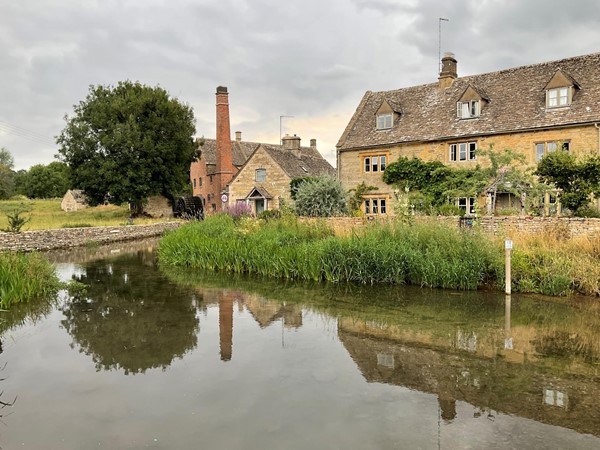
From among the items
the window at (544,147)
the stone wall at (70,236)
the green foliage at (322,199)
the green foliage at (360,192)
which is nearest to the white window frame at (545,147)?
the window at (544,147)

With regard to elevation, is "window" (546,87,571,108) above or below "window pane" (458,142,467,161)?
above

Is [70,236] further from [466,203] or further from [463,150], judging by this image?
[463,150]

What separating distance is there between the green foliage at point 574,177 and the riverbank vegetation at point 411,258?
3972 mm

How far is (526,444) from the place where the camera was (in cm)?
527

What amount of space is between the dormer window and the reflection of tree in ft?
65.4

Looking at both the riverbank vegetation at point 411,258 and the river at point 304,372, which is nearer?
the river at point 304,372

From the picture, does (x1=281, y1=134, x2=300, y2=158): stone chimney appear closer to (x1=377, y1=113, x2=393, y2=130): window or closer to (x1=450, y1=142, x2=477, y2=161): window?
(x1=377, y1=113, x2=393, y2=130): window

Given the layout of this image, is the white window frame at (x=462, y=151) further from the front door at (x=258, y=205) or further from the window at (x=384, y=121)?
the front door at (x=258, y=205)

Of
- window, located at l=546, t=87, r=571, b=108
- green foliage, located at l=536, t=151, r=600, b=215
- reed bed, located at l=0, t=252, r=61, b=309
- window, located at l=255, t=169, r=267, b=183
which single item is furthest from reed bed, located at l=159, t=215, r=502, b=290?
window, located at l=255, t=169, r=267, b=183

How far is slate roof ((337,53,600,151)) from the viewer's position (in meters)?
25.0

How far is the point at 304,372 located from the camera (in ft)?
25.1

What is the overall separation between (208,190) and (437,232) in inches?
1609

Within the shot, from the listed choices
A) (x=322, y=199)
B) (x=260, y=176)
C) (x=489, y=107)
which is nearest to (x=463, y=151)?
(x=489, y=107)

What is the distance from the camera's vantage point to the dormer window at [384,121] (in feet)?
103
